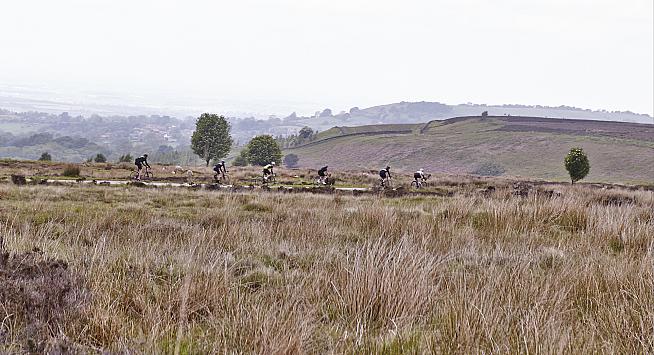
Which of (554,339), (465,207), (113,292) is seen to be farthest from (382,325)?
(465,207)

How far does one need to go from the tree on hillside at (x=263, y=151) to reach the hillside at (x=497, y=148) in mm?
33963

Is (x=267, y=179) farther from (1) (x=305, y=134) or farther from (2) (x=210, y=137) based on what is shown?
(1) (x=305, y=134)

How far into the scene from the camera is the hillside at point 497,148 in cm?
11031

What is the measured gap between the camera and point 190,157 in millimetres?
178250

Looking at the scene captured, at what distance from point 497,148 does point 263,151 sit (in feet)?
251

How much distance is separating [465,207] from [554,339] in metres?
7.09

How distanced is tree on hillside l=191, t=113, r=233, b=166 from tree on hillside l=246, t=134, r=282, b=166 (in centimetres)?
981

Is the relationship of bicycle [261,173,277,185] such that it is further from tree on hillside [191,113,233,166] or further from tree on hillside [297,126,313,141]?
tree on hillside [297,126,313,141]

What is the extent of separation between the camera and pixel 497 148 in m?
136

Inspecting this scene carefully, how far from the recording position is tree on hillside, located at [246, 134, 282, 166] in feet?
309

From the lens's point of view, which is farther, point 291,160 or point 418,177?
point 291,160

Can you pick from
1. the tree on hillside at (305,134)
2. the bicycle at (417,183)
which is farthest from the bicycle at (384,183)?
the tree on hillside at (305,134)

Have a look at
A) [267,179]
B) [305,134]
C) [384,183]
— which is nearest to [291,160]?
[305,134]

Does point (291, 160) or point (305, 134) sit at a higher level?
point (305, 134)
